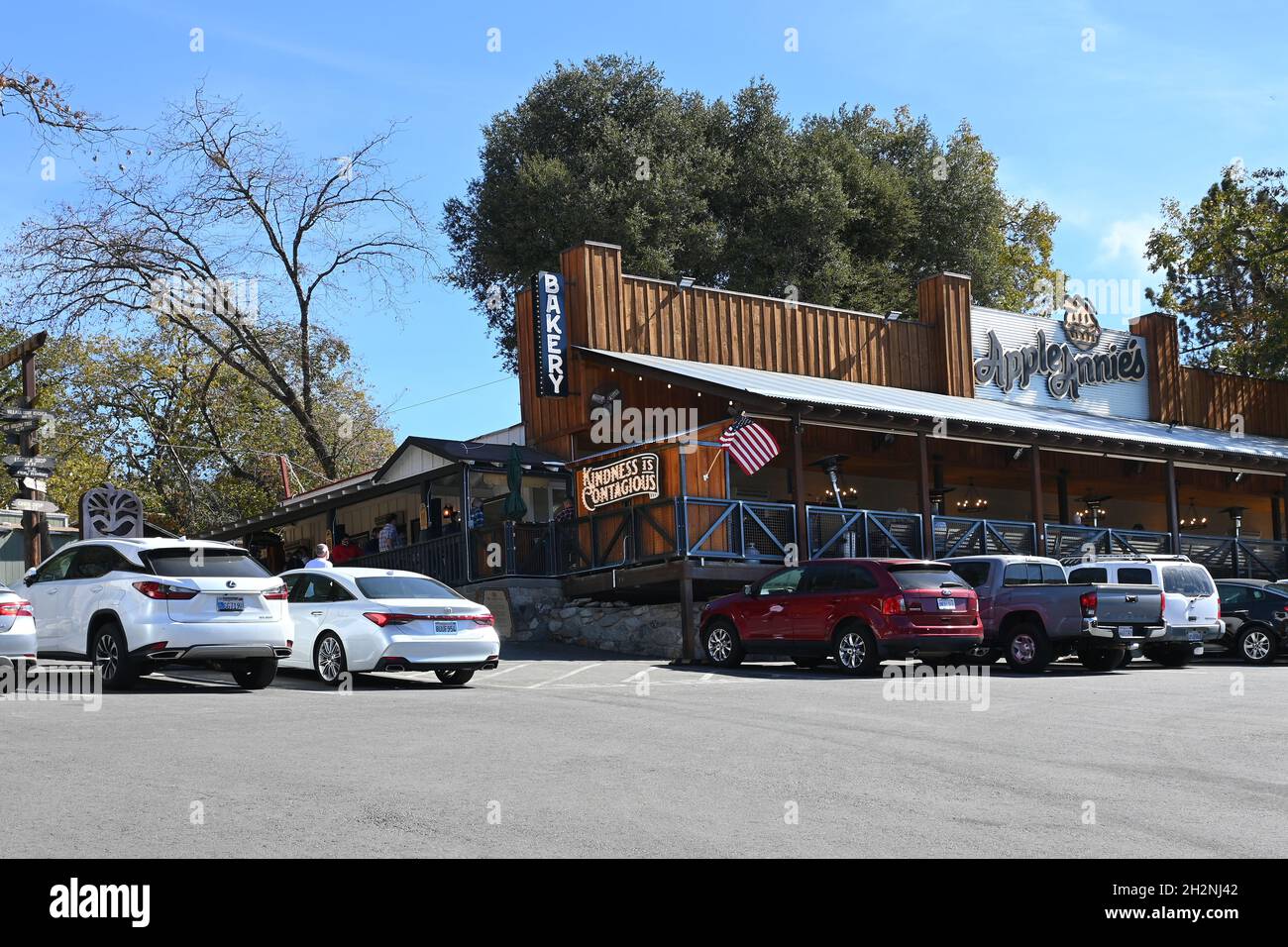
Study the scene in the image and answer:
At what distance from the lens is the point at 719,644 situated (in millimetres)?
21766

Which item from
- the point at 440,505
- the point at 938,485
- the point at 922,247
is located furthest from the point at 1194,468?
the point at 440,505

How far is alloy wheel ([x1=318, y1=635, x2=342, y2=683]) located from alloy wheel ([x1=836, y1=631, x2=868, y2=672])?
261 inches

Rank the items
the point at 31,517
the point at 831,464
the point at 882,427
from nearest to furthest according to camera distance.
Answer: the point at 31,517 → the point at 882,427 → the point at 831,464

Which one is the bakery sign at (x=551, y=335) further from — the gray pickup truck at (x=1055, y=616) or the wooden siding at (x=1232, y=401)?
the wooden siding at (x=1232, y=401)

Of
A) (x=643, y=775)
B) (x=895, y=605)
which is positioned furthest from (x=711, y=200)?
(x=643, y=775)

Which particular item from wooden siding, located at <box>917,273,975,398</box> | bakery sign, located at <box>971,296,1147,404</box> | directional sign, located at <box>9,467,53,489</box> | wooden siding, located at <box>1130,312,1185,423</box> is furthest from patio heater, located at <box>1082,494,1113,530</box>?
directional sign, located at <box>9,467,53,489</box>

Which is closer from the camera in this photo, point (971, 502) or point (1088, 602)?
point (1088, 602)

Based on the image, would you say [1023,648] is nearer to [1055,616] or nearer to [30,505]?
[1055,616]

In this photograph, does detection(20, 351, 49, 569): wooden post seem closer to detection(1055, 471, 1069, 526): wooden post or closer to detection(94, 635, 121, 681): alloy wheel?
detection(94, 635, 121, 681): alloy wheel

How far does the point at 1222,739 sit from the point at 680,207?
35.4 meters

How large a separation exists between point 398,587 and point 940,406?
602 inches

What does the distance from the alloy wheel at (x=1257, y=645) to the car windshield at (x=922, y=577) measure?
6713mm
